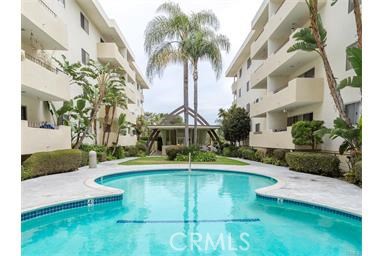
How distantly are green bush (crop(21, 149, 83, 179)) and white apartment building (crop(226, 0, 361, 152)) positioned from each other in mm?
13160

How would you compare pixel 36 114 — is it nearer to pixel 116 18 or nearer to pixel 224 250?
pixel 224 250

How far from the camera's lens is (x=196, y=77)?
2152 centimetres

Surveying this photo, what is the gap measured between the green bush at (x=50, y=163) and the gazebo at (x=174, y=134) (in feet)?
59.3

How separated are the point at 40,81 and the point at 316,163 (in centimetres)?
1430

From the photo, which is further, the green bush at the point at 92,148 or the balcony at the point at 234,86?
the balcony at the point at 234,86

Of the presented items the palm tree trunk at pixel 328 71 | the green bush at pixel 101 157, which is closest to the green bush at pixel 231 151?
the green bush at pixel 101 157

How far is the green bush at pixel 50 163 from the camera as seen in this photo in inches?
459

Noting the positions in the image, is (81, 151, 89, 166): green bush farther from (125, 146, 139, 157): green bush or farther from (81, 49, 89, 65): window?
(125, 146, 139, 157): green bush

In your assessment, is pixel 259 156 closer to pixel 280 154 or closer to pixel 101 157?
pixel 280 154

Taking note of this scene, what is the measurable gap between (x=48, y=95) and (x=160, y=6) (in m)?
12.1

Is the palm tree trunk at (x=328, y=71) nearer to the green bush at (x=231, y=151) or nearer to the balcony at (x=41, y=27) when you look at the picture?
the balcony at (x=41, y=27)

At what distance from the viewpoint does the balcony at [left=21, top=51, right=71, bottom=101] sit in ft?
36.7
